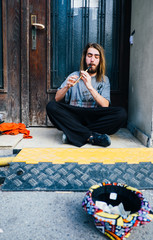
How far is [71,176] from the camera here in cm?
151

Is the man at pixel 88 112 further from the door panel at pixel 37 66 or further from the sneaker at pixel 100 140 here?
the door panel at pixel 37 66

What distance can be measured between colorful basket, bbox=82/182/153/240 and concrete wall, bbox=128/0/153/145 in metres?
1.18

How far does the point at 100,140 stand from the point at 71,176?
0.69 metres

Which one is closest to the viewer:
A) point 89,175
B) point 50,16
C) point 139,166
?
point 89,175

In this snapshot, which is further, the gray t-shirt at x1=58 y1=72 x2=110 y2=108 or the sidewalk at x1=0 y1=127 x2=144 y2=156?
the gray t-shirt at x1=58 y1=72 x2=110 y2=108

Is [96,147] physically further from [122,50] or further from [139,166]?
[122,50]

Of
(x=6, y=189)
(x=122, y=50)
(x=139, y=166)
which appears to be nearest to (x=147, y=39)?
(x=122, y=50)

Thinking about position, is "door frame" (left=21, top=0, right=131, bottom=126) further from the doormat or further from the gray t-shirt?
the doormat

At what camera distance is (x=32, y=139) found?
95.1 inches

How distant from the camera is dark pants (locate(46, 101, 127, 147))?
7.40 ft

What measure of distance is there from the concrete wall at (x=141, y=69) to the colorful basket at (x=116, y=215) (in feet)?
3.87

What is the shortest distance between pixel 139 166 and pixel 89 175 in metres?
0.39

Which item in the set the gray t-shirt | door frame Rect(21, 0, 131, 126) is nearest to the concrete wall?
door frame Rect(21, 0, 131, 126)

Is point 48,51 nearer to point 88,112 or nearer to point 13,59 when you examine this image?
point 13,59
